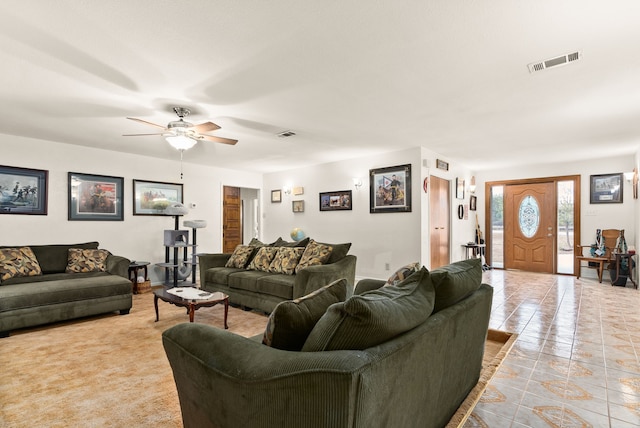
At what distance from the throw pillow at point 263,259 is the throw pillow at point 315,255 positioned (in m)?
0.50

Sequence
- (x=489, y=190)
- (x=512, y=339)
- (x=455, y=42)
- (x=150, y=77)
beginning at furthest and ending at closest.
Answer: (x=489, y=190)
(x=512, y=339)
(x=150, y=77)
(x=455, y=42)

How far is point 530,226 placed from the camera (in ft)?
23.6

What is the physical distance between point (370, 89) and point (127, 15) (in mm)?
1928

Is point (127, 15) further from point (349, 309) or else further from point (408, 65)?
point (349, 309)

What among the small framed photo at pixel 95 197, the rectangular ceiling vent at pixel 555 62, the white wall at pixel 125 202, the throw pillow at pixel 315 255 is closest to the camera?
the rectangular ceiling vent at pixel 555 62

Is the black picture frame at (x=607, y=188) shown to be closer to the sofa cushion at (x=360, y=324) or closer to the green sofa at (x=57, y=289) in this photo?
the sofa cushion at (x=360, y=324)

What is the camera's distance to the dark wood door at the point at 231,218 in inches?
315

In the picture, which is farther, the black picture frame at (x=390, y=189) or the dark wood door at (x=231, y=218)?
the dark wood door at (x=231, y=218)

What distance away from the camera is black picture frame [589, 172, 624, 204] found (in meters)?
6.07

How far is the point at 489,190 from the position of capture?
772 centimetres

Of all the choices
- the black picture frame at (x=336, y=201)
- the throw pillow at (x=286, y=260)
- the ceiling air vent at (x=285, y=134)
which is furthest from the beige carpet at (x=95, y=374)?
the black picture frame at (x=336, y=201)

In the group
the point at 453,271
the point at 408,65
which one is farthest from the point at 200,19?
the point at 453,271

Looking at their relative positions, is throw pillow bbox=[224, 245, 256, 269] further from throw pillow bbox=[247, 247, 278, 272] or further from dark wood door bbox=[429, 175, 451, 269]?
dark wood door bbox=[429, 175, 451, 269]

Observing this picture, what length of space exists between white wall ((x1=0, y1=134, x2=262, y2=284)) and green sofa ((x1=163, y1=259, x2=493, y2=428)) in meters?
4.79
